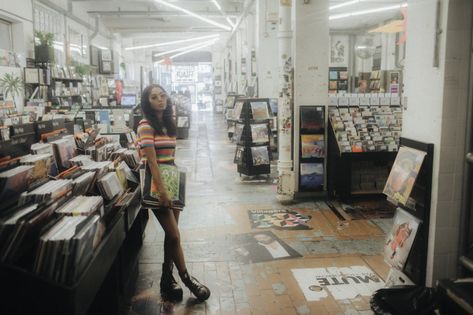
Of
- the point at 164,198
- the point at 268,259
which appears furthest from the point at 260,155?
the point at 164,198

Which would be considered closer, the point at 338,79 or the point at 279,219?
the point at 279,219

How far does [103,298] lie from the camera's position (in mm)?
2838

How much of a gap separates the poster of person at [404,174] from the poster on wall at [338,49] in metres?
16.8

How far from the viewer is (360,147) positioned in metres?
5.75

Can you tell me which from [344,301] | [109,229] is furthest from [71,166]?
[344,301]

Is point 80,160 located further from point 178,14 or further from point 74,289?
point 178,14

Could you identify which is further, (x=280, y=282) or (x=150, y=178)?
(x=280, y=282)

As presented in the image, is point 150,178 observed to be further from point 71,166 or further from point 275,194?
point 275,194

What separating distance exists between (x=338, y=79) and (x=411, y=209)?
1226 centimetres

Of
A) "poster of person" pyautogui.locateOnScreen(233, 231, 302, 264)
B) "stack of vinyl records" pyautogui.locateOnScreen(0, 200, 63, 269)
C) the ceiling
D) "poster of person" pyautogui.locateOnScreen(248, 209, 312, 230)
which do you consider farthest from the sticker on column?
the ceiling

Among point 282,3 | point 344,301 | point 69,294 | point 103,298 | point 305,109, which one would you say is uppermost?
point 282,3

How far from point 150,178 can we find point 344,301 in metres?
1.70

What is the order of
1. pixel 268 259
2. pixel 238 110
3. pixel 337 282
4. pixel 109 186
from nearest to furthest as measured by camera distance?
pixel 109 186
pixel 337 282
pixel 268 259
pixel 238 110

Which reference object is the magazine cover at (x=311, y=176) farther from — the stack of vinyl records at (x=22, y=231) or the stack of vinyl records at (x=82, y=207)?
the stack of vinyl records at (x=22, y=231)
